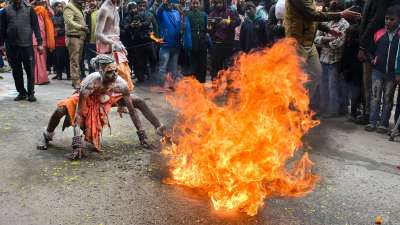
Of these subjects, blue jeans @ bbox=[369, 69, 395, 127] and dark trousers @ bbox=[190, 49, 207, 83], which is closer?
blue jeans @ bbox=[369, 69, 395, 127]

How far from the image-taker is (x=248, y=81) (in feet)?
17.4

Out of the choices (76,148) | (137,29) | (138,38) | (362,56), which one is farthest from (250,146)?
(138,38)

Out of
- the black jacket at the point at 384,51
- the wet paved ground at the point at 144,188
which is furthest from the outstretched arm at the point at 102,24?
the black jacket at the point at 384,51

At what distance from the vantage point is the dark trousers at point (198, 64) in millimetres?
11164

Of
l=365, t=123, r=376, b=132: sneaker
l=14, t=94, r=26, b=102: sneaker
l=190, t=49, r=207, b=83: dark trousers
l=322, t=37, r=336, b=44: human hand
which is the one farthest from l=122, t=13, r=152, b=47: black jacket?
l=365, t=123, r=376, b=132: sneaker

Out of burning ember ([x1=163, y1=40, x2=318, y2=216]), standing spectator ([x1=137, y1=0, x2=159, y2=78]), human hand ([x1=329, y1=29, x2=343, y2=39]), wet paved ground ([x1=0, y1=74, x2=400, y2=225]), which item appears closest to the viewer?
wet paved ground ([x1=0, y1=74, x2=400, y2=225])

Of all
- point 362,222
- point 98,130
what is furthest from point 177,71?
point 362,222

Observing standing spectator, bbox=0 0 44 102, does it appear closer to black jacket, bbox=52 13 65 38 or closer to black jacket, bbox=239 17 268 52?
black jacket, bbox=52 13 65 38

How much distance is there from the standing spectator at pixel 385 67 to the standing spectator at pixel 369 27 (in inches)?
4.3

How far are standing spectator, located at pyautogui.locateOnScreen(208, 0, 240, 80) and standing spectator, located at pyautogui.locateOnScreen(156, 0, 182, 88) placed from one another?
0.80 m

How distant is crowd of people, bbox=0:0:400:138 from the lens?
732 cm

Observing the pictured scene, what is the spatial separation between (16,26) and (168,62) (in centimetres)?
346

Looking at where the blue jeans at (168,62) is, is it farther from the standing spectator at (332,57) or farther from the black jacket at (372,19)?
the black jacket at (372,19)

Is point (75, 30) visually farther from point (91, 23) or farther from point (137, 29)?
point (137, 29)
